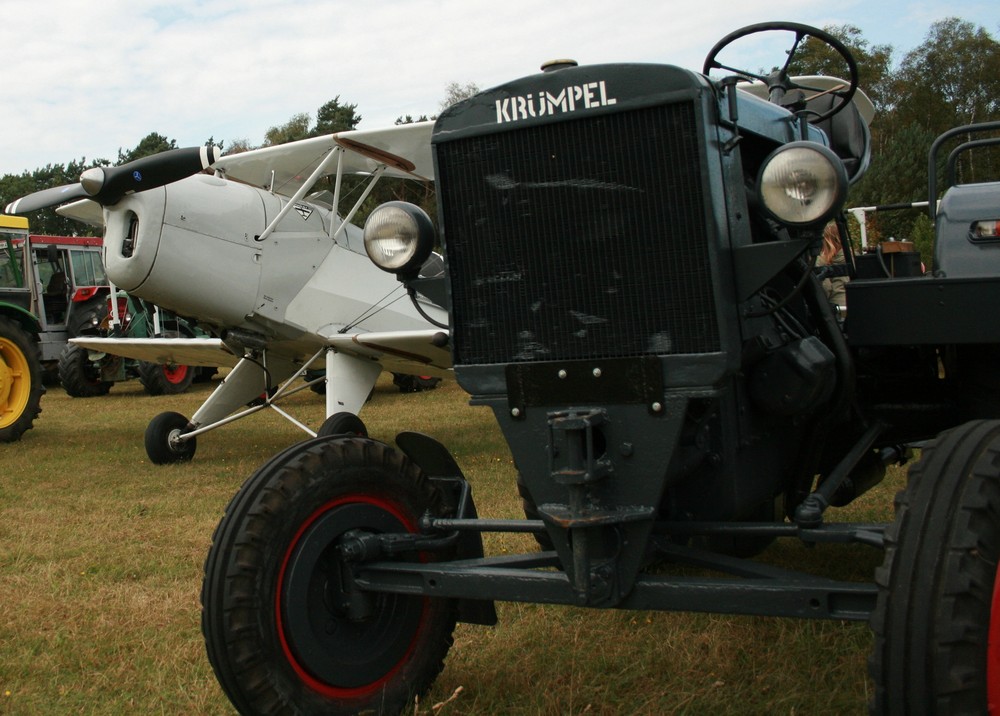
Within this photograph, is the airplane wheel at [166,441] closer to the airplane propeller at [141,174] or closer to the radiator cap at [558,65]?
the airplane propeller at [141,174]

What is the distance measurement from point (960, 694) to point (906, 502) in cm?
37

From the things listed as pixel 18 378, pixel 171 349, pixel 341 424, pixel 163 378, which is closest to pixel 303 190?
pixel 341 424

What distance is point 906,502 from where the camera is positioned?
6.36ft

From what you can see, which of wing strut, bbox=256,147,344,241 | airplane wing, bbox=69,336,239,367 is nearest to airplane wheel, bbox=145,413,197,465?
airplane wing, bbox=69,336,239,367

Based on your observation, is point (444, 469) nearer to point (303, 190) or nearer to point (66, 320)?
point (303, 190)

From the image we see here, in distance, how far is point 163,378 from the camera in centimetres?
1556

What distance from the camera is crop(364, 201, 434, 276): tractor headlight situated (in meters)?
2.68

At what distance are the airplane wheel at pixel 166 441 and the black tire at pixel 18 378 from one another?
8.72 feet

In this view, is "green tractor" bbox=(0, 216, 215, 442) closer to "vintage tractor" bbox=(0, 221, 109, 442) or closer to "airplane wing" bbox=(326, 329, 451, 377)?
"vintage tractor" bbox=(0, 221, 109, 442)

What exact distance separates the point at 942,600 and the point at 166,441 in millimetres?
7443

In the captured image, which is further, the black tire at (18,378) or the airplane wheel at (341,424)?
the black tire at (18,378)

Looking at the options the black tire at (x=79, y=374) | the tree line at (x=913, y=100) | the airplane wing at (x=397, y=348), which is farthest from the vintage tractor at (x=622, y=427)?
the tree line at (x=913, y=100)

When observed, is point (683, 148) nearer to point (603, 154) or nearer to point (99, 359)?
point (603, 154)

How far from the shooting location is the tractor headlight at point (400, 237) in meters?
2.68
